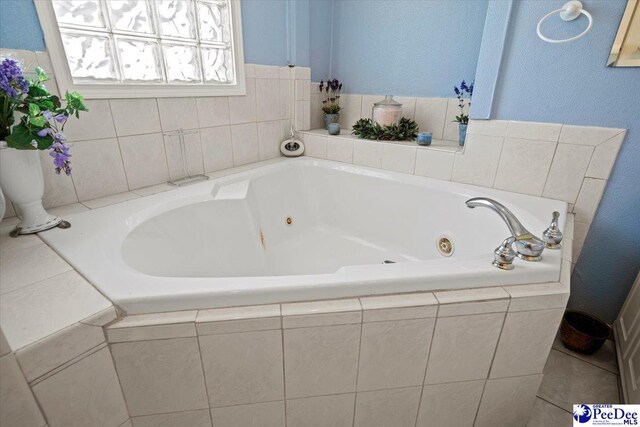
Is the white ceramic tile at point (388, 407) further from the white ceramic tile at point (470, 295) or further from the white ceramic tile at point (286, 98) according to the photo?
the white ceramic tile at point (286, 98)

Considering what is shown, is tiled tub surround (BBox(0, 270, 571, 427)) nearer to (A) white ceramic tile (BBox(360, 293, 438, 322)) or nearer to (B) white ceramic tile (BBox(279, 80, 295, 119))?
(A) white ceramic tile (BBox(360, 293, 438, 322))

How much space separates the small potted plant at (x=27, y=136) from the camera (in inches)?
32.3

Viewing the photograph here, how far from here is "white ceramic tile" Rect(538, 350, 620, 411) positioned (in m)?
1.08

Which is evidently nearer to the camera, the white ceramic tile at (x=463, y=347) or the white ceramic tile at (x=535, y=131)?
the white ceramic tile at (x=463, y=347)

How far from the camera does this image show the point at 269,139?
74.9 inches

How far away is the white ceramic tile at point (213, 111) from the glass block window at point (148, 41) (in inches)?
3.8

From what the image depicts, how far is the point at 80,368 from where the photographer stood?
62cm

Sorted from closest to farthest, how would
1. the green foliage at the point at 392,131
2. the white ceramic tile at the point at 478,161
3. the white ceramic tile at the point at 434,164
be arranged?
the white ceramic tile at the point at 478,161 < the white ceramic tile at the point at 434,164 < the green foliage at the point at 392,131

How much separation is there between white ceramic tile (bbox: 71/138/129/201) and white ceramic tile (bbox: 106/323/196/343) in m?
0.83

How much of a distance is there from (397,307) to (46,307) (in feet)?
2.51

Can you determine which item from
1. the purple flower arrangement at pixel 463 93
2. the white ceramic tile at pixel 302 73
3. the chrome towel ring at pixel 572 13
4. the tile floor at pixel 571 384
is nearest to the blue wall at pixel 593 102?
the chrome towel ring at pixel 572 13

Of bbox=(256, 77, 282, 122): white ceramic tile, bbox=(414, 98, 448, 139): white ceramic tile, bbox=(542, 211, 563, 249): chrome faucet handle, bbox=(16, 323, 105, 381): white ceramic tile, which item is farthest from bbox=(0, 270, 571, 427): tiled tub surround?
bbox=(256, 77, 282, 122): white ceramic tile

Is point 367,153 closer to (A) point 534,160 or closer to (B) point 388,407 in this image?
(A) point 534,160

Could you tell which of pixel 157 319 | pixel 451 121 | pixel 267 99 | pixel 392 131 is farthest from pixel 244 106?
pixel 157 319
